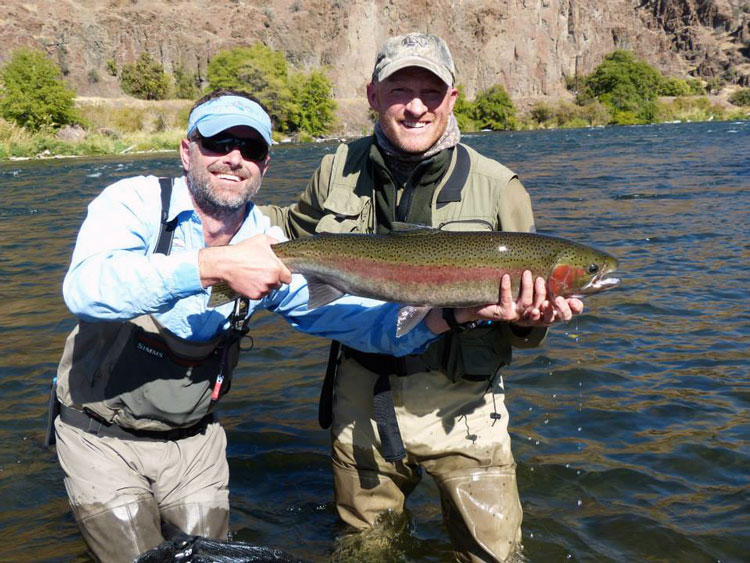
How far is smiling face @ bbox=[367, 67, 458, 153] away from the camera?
3143 millimetres

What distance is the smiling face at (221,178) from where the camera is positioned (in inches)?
124

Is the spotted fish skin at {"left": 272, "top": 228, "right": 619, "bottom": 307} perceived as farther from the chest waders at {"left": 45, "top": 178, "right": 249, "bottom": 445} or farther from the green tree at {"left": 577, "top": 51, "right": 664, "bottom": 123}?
the green tree at {"left": 577, "top": 51, "right": 664, "bottom": 123}

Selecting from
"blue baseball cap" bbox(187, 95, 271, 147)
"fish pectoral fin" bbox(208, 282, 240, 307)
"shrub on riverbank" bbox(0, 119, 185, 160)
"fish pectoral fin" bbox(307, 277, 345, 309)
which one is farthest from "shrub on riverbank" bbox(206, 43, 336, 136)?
"fish pectoral fin" bbox(208, 282, 240, 307)

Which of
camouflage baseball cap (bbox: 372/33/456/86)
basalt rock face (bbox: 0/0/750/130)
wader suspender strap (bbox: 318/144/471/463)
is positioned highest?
basalt rock face (bbox: 0/0/750/130)

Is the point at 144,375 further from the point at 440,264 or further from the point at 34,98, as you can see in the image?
the point at 34,98

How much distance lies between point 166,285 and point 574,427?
12.3ft

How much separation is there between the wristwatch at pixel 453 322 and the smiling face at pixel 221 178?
102cm

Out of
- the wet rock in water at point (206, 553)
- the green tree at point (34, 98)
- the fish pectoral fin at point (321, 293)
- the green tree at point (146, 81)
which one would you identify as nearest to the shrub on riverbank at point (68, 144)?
the green tree at point (34, 98)

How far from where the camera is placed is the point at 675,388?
577 centimetres

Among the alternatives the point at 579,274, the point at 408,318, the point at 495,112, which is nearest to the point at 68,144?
the point at 408,318

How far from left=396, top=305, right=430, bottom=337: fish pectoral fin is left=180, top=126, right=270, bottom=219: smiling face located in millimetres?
869

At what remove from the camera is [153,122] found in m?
52.9

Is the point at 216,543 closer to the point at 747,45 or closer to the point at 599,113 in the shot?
the point at 599,113

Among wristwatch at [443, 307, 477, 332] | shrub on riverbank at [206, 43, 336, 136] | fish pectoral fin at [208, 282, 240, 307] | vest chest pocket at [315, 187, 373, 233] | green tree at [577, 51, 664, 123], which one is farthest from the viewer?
green tree at [577, 51, 664, 123]
